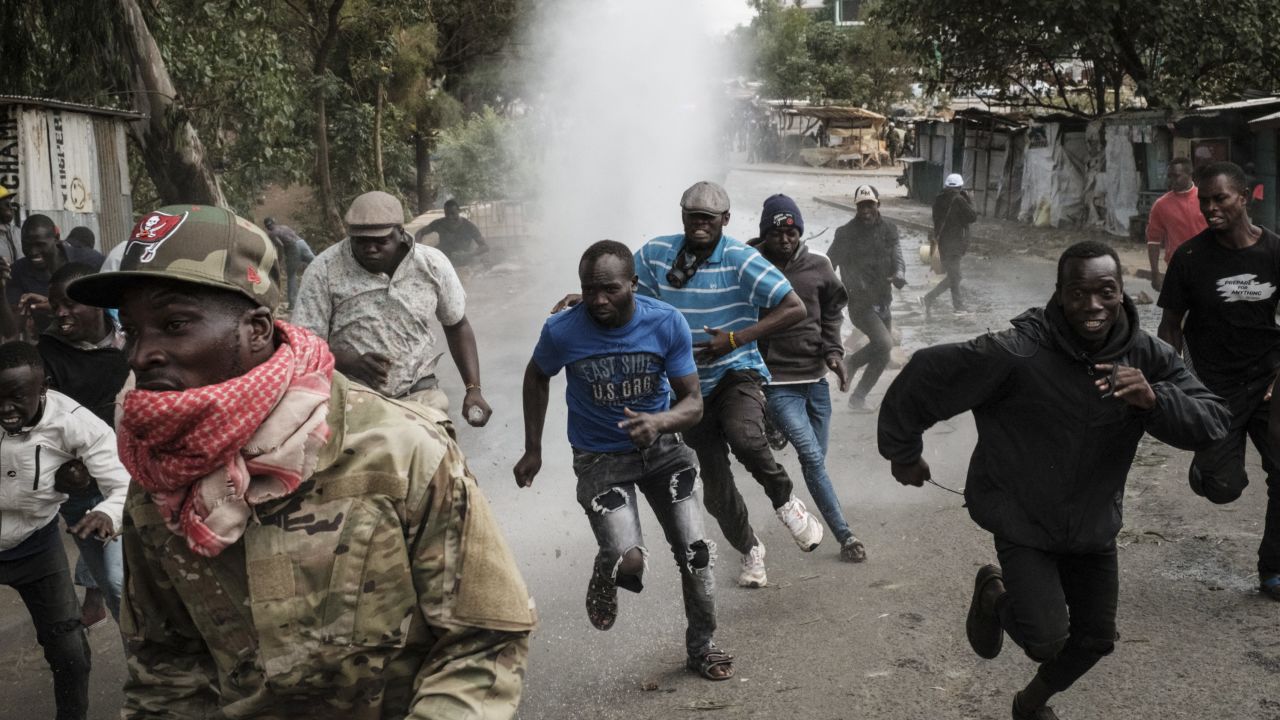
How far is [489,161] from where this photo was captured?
78.4ft

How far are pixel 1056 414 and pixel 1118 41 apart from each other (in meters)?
20.5

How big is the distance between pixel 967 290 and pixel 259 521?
15.4 m

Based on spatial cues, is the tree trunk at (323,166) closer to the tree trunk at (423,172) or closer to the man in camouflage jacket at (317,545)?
the tree trunk at (423,172)

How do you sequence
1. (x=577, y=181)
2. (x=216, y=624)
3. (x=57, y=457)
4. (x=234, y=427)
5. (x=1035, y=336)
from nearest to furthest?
(x=234, y=427), (x=216, y=624), (x=1035, y=336), (x=57, y=457), (x=577, y=181)

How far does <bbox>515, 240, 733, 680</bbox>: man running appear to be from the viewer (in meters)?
4.66

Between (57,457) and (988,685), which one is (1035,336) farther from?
(57,457)

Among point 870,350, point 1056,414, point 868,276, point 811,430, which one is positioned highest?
point 1056,414

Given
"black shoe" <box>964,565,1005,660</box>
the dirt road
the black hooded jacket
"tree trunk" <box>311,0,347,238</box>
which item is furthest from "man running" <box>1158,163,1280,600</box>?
"tree trunk" <box>311,0,347,238</box>


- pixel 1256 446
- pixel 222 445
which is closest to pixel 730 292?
pixel 1256 446

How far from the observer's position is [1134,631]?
505 cm

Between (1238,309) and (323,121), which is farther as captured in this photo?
(323,121)

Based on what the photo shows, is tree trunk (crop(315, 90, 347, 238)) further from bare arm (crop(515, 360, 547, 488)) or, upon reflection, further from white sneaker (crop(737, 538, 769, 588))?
bare arm (crop(515, 360, 547, 488))

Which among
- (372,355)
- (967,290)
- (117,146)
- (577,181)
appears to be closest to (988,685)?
(372,355)

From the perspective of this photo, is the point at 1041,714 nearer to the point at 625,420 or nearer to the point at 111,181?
the point at 625,420
